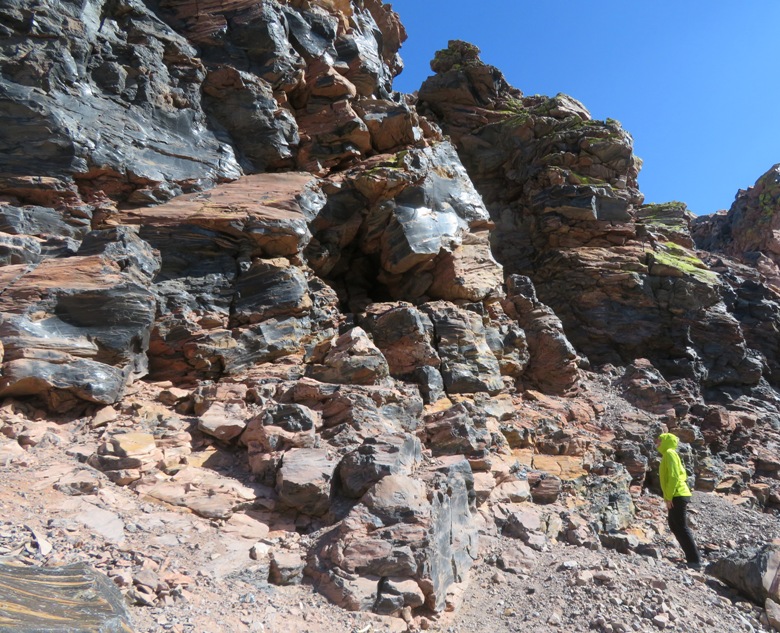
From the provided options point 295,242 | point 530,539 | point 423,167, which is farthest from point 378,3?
point 530,539

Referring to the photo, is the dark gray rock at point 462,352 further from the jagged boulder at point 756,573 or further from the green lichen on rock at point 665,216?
the green lichen on rock at point 665,216

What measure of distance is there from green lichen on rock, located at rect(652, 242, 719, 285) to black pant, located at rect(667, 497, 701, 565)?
2140 cm

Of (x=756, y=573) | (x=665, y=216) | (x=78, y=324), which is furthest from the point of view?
(x=665, y=216)

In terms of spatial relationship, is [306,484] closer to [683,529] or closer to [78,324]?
[78,324]

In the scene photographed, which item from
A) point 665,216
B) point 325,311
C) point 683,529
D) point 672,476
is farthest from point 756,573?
point 665,216

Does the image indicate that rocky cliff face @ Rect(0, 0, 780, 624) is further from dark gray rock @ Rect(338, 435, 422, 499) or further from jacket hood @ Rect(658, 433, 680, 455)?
jacket hood @ Rect(658, 433, 680, 455)

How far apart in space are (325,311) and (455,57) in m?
30.5

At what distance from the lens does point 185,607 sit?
21.5 ft

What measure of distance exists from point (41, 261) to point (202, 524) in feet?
28.0

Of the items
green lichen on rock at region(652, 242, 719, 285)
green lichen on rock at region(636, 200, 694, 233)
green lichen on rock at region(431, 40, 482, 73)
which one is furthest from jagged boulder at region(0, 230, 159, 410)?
green lichen on rock at region(431, 40, 482, 73)

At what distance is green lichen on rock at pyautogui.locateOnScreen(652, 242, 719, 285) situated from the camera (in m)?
30.4

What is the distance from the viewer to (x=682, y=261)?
31.6 metres

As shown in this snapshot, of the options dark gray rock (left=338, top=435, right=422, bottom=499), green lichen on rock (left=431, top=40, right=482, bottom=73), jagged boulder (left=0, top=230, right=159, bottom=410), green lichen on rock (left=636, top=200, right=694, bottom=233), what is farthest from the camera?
green lichen on rock (left=431, top=40, right=482, bottom=73)

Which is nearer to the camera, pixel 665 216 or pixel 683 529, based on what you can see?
pixel 683 529
